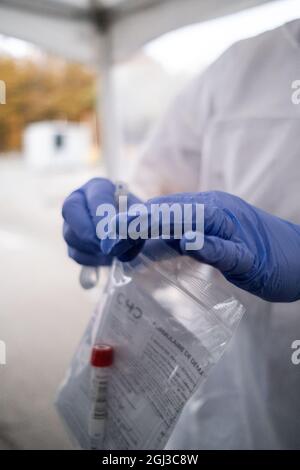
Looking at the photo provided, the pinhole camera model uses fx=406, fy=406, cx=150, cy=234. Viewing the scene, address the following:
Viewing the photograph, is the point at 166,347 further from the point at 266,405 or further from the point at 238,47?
the point at 238,47

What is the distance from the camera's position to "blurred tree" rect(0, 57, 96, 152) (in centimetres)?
77

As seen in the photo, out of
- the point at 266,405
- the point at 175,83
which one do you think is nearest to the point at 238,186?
the point at 266,405

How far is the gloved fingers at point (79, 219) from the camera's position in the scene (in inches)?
23.4

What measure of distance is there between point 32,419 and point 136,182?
1.70 ft

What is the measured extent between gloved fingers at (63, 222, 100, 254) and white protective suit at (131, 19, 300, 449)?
0.18m

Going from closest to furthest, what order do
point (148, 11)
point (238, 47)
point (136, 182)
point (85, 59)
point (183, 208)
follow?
1. point (183, 208)
2. point (238, 47)
3. point (136, 182)
4. point (148, 11)
5. point (85, 59)

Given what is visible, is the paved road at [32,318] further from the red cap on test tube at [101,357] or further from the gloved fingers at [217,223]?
the gloved fingers at [217,223]

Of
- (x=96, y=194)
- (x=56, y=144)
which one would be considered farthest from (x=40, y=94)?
(x=96, y=194)

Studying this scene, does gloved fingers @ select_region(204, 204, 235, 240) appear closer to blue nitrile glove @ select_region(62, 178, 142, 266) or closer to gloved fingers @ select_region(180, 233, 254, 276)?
gloved fingers @ select_region(180, 233, 254, 276)

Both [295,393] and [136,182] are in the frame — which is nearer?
[295,393]

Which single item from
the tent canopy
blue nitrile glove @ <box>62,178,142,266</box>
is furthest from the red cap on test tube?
the tent canopy

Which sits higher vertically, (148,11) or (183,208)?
(148,11)

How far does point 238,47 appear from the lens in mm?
749

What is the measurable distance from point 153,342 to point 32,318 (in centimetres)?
25
